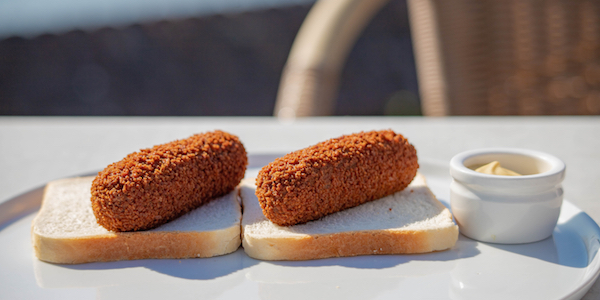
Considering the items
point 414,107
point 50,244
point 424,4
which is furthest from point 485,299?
point 414,107

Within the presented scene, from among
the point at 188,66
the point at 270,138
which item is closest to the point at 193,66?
the point at 188,66

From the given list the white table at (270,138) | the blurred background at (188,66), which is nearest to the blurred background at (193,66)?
the blurred background at (188,66)

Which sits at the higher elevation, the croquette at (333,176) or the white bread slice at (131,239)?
the croquette at (333,176)

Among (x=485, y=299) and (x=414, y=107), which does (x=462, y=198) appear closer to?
(x=485, y=299)

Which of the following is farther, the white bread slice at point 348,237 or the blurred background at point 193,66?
the blurred background at point 193,66

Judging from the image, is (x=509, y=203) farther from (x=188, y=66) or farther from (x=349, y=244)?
(x=188, y=66)

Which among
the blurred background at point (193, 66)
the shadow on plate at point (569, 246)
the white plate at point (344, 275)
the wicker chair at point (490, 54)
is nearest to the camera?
the white plate at point (344, 275)

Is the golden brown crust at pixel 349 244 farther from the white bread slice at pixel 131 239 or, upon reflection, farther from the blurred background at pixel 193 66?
the blurred background at pixel 193 66
